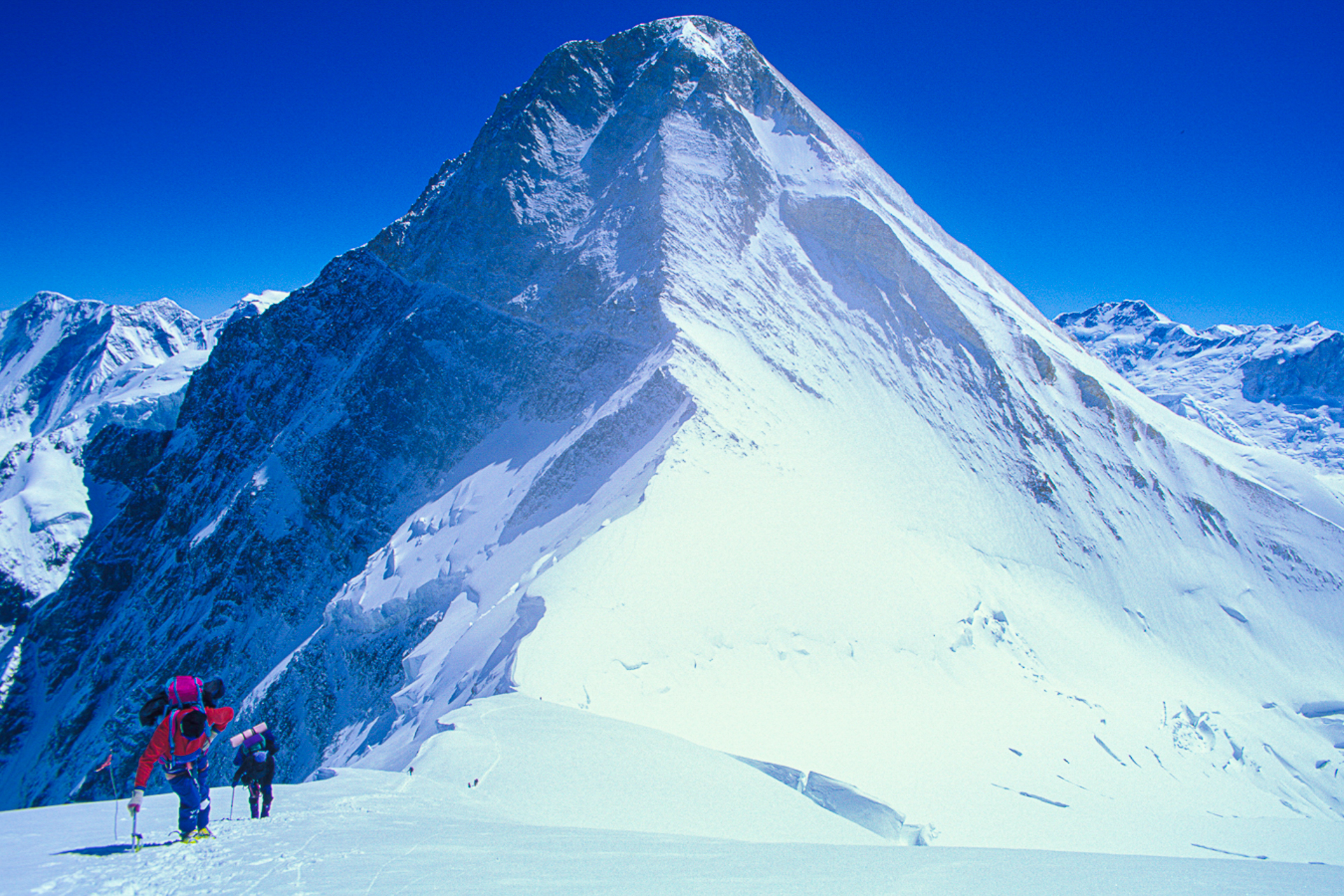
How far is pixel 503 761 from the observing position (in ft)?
30.6

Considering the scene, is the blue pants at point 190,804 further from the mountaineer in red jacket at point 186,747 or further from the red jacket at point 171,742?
the red jacket at point 171,742

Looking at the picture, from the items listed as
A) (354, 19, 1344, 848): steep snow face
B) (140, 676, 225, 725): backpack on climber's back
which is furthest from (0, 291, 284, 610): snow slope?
(140, 676, 225, 725): backpack on climber's back

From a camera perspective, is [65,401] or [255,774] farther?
[65,401]

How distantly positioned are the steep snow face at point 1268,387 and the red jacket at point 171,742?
5704 inches

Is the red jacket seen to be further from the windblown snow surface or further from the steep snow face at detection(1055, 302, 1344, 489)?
the steep snow face at detection(1055, 302, 1344, 489)

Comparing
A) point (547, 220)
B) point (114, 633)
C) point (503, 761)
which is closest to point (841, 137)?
point (547, 220)

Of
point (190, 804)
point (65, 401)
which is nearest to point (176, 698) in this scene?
point (190, 804)

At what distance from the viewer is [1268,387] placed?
154 metres

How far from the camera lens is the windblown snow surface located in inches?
570

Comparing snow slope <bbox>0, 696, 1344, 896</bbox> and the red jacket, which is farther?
the red jacket

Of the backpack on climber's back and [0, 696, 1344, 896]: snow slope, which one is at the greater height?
the backpack on climber's back

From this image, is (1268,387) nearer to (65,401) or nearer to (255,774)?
(255,774)

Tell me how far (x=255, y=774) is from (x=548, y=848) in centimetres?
367

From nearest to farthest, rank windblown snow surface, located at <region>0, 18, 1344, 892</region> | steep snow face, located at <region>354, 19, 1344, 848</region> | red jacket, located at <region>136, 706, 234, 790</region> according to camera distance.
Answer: red jacket, located at <region>136, 706, 234, 790</region>
windblown snow surface, located at <region>0, 18, 1344, 892</region>
steep snow face, located at <region>354, 19, 1344, 848</region>
